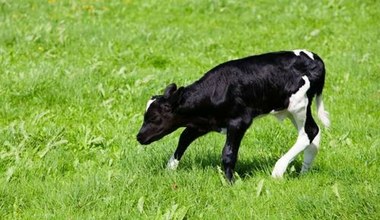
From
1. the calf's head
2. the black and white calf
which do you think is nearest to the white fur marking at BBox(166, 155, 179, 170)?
the black and white calf

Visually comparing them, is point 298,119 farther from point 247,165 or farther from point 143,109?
point 143,109

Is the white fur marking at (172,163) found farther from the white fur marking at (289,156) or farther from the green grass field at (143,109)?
the white fur marking at (289,156)

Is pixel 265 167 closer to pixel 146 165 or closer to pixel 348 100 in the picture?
pixel 146 165

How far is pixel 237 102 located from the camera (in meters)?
6.59

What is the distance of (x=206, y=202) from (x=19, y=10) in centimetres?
1067

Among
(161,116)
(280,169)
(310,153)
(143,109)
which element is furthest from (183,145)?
(143,109)

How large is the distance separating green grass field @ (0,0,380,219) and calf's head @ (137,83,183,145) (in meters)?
0.40

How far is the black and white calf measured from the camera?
21.7ft

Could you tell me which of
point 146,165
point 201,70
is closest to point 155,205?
point 146,165

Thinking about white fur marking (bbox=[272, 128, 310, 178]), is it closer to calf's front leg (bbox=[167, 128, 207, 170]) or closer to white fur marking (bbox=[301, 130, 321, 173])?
white fur marking (bbox=[301, 130, 321, 173])

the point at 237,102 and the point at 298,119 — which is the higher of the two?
the point at 237,102

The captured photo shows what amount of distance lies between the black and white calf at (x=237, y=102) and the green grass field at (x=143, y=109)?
39cm

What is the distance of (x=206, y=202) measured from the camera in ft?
20.3

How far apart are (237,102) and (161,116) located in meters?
0.75
